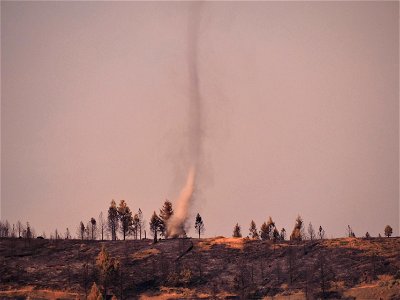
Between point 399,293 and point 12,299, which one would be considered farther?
point 12,299

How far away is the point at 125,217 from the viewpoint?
18625 centimetres

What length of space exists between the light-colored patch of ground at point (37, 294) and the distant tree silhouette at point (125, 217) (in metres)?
51.3

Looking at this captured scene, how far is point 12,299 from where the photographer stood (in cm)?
13000

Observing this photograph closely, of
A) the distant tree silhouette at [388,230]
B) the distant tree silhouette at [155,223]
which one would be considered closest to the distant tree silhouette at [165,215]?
the distant tree silhouette at [155,223]

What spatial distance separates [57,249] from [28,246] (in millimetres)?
8886

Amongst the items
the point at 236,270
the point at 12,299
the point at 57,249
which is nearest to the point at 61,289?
→ the point at 12,299

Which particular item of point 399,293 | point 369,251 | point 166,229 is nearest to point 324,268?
point 369,251

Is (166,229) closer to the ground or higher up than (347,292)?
higher up

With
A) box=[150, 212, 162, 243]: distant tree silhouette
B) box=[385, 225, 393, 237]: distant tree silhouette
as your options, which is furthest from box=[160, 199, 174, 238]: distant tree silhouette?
box=[385, 225, 393, 237]: distant tree silhouette

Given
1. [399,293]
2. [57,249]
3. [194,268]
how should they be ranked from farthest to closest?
[57,249]
[194,268]
[399,293]

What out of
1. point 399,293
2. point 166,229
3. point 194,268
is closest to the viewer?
point 399,293

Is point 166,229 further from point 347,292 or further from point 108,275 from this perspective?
point 347,292

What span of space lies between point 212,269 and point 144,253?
22.0 metres

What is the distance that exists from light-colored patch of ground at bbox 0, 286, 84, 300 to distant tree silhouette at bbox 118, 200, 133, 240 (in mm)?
51334
